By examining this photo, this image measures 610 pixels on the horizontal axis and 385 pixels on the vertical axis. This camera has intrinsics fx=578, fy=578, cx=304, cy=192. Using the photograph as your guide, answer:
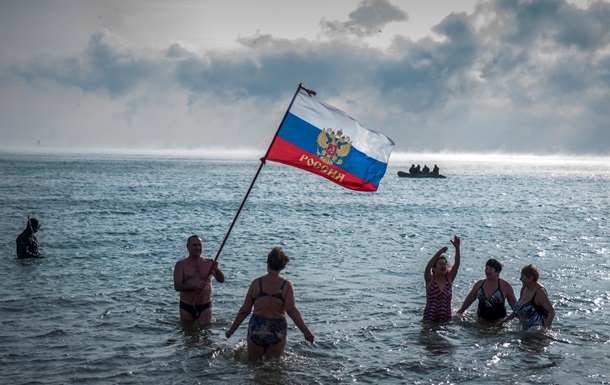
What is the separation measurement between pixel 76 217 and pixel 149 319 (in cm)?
2873

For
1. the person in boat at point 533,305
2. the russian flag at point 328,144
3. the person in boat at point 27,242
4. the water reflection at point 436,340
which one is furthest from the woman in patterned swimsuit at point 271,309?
the person in boat at point 27,242

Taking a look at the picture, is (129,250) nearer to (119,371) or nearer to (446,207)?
(119,371)

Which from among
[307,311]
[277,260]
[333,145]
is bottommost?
[307,311]

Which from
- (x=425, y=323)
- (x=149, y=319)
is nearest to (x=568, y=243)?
(x=425, y=323)

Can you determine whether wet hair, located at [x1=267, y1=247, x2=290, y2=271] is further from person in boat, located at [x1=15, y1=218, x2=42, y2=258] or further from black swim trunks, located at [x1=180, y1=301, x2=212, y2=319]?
person in boat, located at [x1=15, y1=218, x2=42, y2=258]

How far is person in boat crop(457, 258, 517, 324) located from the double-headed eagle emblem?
3.86m

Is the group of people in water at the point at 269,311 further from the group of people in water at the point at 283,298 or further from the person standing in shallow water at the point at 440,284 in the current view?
the person standing in shallow water at the point at 440,284

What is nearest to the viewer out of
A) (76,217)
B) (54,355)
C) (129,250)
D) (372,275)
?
(54,355)

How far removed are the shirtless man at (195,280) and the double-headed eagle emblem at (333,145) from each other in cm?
272

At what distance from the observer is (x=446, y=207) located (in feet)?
185

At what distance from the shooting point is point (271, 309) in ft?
28.2

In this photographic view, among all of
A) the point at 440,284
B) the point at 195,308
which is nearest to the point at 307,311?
the point at 195,308

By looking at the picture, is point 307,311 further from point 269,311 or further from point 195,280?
point 269,311

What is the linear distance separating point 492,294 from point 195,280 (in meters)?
6.06
